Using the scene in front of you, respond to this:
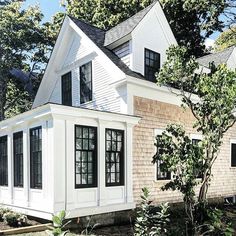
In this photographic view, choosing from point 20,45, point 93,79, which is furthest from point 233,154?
point 20,45

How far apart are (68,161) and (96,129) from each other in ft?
4.84

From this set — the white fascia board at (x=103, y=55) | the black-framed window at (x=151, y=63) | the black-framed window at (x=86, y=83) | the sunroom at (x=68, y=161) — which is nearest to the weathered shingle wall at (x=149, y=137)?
the sunroom at (x=68, y=161)

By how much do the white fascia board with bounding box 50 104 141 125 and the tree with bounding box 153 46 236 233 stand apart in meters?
1.89

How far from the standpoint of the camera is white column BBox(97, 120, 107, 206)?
10625mm

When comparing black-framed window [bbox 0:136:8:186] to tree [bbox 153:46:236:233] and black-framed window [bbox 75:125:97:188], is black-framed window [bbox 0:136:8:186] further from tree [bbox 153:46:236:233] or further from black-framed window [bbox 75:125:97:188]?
tree [bbox 153:46:236:233]

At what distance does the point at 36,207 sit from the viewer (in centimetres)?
1029

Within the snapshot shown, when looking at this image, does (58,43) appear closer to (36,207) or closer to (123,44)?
(123,44)

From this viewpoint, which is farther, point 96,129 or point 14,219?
point 96,129

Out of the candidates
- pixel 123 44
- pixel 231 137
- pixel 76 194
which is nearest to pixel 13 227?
pixel 76 194

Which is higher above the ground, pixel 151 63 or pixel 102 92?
pixel 151 63

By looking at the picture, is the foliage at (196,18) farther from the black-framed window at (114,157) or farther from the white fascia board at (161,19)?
the black-framed window at (114,157)

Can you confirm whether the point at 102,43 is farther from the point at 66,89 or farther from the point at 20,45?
the point at 20,45

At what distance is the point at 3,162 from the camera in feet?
42.7

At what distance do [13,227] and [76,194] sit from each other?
2.04 m
